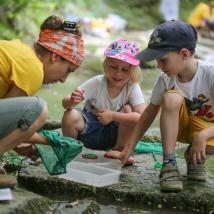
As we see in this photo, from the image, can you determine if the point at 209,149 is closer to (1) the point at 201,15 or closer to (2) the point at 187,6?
(1) the point at 201,15

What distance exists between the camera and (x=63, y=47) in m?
2.84

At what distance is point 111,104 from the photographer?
3637mm

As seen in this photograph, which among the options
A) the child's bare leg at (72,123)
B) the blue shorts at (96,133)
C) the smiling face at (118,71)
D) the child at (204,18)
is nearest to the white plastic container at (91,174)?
the child's bare leg at (72,123)

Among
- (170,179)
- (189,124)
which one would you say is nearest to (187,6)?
(189,124)

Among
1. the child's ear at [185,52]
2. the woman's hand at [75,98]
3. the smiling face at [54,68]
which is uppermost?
the child's ear at [185,52]

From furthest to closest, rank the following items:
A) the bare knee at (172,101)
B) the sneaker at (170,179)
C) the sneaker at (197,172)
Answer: the sneaker at (197,172) → the bare knee at (172,101) → the sneaker at (170,179)

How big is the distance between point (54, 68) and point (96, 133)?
922 millimetres

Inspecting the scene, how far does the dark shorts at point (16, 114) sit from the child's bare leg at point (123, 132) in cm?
107

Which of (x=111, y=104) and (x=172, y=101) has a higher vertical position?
(x=172, y=101)

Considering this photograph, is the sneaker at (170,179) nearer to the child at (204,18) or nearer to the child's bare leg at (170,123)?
the child's bare leg at (170,123)

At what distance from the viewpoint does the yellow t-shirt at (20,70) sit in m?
2.62

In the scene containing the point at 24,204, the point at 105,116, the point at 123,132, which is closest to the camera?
the point at 24,204

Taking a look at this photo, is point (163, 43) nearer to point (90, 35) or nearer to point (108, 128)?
point (108, 128)

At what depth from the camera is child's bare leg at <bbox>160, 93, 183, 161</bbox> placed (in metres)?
3.01
